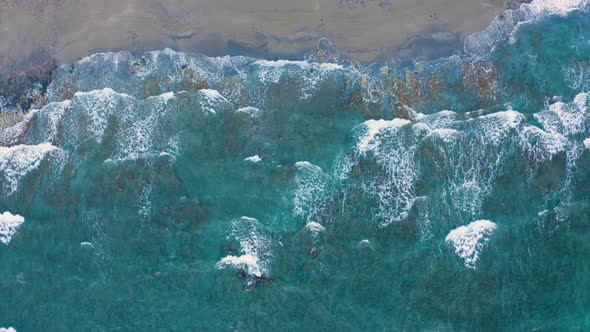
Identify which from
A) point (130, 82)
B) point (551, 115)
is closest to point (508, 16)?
point (551, 115)

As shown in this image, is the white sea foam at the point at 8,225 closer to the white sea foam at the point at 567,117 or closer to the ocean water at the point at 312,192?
the ocean water at the point at 312,192

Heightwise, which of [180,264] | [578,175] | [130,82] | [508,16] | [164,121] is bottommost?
[180,264]

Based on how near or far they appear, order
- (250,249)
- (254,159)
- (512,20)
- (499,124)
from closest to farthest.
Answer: (250,249)
(499,124)
(254,159)
(512,20)

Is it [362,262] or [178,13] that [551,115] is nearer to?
[362,262]

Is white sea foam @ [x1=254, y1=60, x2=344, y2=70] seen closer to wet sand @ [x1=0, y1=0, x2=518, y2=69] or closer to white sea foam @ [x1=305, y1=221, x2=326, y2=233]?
wet sand @ [x1=0, y1=0, x2=518, y2=69]

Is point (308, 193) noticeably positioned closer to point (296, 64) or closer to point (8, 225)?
point (296, 64)

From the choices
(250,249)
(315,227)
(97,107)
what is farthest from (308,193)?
(97,107)

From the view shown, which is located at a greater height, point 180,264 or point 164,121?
point 164,121

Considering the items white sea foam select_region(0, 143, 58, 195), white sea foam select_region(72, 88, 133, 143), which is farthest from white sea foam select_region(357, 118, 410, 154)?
white sea foam select_region(0, 143, 58, 195)
